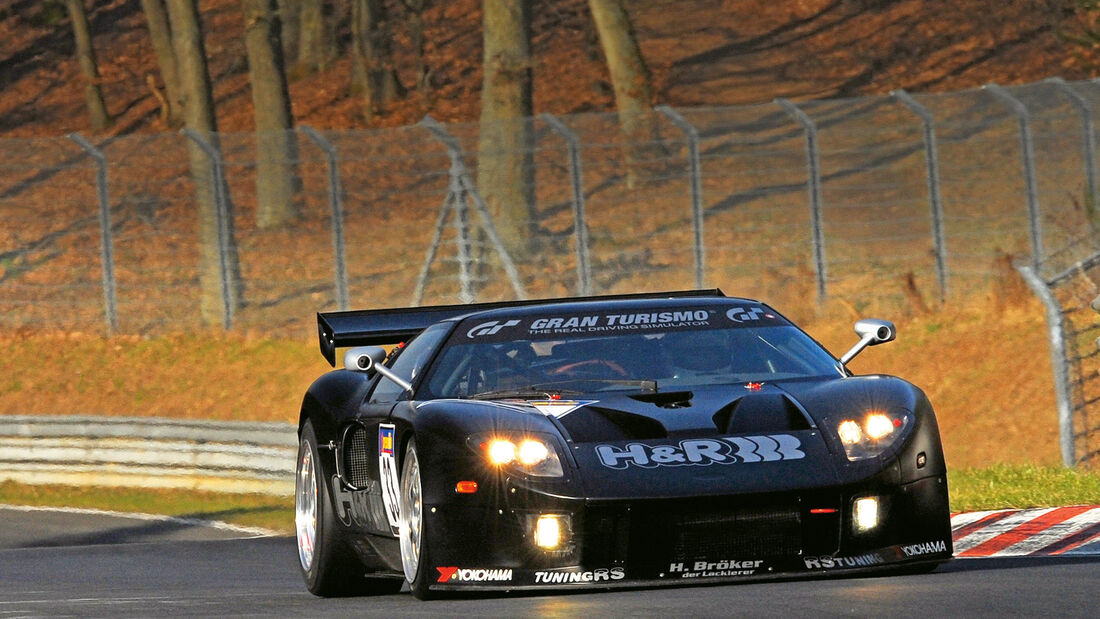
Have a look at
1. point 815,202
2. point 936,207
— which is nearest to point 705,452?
point 936,207

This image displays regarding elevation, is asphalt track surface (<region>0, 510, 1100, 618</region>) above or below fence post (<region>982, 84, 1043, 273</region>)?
below

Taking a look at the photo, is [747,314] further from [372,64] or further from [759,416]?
[372,64]

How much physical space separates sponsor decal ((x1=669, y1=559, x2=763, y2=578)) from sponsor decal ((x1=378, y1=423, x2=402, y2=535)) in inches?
55.8

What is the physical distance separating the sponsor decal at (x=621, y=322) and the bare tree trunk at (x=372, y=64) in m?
36.1

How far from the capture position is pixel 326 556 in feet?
30.9

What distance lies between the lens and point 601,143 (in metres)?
25.0

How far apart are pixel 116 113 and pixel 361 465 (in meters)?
40.8

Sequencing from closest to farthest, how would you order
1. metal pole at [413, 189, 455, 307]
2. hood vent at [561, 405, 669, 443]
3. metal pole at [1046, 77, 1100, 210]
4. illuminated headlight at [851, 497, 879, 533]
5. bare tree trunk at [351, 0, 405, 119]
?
illuminated headlight at [851, 497, 879, 533] → hood vent at [561, 405, 669, 443] → metal pole at [1046, 77, 1100, 210] → metal pole at [413, 189, 455, 307] → bare tree trunk at [351, 0, 405, 119]

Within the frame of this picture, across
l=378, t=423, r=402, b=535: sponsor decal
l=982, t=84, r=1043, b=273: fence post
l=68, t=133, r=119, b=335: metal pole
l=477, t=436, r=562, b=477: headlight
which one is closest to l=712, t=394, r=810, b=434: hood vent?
l=477, t=436, r=562, b=477: headlight

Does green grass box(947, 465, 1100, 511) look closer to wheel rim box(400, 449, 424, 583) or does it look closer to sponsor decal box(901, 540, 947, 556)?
sponsor decal box(901, 540, 947, 556)

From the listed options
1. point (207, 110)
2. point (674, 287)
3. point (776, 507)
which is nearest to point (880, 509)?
point (776, 507)

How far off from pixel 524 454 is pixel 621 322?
1446 millimetres

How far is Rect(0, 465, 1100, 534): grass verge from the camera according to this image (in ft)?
38.4

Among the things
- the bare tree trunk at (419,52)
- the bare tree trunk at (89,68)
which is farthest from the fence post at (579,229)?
the bare tree trunk at (89,68)
